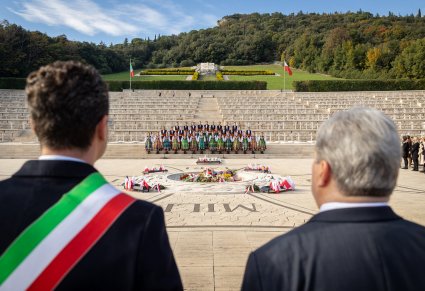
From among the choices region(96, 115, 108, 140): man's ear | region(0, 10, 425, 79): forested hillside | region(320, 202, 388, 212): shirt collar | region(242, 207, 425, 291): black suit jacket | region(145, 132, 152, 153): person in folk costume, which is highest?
region(0, 10, 425, 79): forested hillside

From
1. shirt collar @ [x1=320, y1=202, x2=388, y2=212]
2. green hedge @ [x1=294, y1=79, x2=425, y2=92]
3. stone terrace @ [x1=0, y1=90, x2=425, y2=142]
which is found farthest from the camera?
green hedge @ [x1=294, y1=79, x2=425, y2=92]

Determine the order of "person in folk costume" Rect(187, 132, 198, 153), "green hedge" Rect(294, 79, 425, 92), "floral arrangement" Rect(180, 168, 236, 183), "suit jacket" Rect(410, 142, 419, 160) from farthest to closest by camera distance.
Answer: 1. "green hedge" Rect(294, 79, 425, 92)
2. "person in folk costume" Rect(187, 132, 198, 153)
3. "suit jacket" Rect(410, 142, 419, 160)
4. "floral arrangement" Rect(180, 168, 236, 183)

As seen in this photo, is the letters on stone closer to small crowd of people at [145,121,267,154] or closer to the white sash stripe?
the white sash stripe

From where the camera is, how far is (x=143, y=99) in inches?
1544

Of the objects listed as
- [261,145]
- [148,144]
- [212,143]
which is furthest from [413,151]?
[148,144]

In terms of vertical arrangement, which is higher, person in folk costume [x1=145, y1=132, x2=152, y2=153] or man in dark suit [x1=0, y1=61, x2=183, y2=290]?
man in dark suit [x1=0, y1=61, x2=183, y2=290]

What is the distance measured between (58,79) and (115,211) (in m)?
0.60

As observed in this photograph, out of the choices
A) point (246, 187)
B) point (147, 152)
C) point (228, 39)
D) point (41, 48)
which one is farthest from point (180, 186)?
point (228, 39)

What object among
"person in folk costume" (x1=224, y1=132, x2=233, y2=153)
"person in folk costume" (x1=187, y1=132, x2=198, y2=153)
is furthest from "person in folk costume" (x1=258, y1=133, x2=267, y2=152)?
"person in folk costume" (x1=187, y1=132, x2=198, y2=153)

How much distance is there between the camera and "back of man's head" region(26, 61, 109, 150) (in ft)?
5.62

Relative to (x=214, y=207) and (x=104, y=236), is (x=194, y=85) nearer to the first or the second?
(x=214, y=207)

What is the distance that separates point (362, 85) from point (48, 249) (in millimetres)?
49933

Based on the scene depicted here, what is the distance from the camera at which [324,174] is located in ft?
5.76

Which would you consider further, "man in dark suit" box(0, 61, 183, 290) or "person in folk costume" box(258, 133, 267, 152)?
"person in folk costume" box(258, 133, 267, 152)
